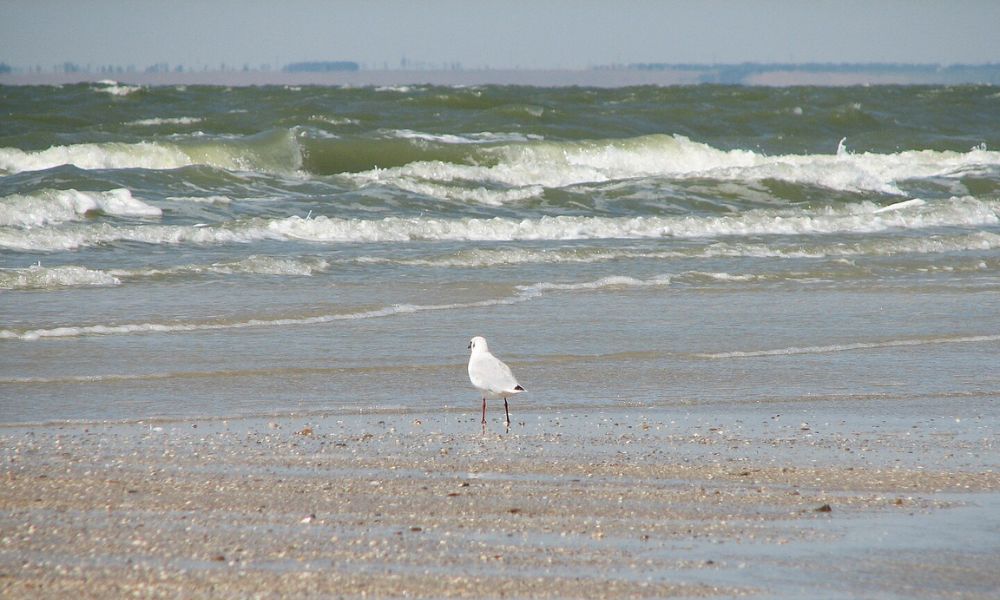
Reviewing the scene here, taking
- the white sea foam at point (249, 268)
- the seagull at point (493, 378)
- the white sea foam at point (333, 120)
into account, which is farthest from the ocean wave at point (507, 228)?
the white sea foam at point (333, 120)

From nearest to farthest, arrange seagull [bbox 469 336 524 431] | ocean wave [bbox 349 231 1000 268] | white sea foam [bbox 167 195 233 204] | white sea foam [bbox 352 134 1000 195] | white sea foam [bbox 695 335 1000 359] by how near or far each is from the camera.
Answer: seagull [bbox 469 336 524 431] → white sea foam [bbox 695 335 1000 359] → ocean wave [bbox 349 231 1000 268] → white sea foam [bbox 167 195 233 204] → white sea foam [bbox 352 134 1000 195]

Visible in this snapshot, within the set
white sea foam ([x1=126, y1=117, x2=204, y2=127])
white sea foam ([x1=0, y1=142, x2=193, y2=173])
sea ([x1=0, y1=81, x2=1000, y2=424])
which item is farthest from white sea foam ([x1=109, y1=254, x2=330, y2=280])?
white sea foam ([x1=126, y1=117, x2=204, y2=127])

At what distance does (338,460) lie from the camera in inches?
208

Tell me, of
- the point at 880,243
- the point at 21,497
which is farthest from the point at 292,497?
the point at 880,243

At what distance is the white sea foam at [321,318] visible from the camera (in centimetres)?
812

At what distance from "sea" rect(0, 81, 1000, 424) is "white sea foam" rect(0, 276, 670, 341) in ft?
0.12

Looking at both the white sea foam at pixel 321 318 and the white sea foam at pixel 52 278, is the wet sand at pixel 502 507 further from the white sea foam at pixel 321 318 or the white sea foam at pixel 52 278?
the white sea foam at pixel 52 278

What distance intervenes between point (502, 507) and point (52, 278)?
670 centimetres

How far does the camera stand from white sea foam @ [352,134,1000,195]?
64.7ft

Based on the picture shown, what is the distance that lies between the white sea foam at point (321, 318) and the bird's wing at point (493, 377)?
111 inches

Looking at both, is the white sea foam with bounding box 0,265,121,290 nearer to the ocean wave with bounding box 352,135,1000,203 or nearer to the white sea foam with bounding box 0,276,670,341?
the white sea foam with bounding box 0,276,670,341

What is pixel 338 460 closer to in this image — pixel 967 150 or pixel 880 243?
pixel 880 243

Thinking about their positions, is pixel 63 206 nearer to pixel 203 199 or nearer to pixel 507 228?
pixel 203 199

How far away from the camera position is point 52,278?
32.9 ft
